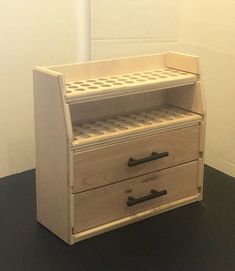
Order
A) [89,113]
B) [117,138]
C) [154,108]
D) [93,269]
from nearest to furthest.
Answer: [93,269]
[117,138]
[89,113]
[154,108]

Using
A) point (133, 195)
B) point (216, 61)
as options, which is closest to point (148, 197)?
point (133, 195)

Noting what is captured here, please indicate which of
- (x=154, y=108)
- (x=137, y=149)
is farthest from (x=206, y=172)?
(x=137, y=149)

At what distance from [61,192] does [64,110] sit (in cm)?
18

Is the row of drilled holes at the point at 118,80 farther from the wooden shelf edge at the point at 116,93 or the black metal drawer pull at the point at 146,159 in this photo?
the black metal drawer pull at the point at 146,159

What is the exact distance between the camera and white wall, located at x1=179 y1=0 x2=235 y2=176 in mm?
1384

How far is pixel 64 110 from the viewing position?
0.98 metres

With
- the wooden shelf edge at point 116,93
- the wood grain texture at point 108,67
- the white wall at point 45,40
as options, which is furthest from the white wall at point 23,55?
the wooden shelf edge at point 116,93

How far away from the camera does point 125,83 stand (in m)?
1.10

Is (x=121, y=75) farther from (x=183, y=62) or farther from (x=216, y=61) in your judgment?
(x=216, y=61)

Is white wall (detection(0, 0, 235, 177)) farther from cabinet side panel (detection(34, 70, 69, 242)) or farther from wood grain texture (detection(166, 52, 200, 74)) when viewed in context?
cabinet side panel (detection(34, 70, 69, 242))

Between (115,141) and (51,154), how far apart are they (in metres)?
0.14

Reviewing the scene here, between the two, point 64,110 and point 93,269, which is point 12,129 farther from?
point 93,269

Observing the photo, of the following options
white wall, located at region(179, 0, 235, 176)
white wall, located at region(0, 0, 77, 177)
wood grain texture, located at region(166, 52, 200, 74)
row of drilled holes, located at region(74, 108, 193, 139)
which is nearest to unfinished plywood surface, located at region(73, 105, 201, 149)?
row of drilled holes, located at region(74, 108, 193, 139)

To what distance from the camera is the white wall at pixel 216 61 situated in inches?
54.5
